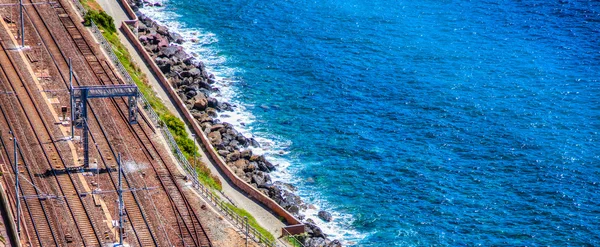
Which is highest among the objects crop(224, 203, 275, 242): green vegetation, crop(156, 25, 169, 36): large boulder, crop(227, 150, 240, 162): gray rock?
crop(156, 25, 169, 36): large boulder

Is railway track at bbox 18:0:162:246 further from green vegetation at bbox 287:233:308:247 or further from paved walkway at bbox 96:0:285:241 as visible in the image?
green vegetation at bbox 287:233:308:247

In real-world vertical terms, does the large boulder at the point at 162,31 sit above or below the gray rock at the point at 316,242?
above

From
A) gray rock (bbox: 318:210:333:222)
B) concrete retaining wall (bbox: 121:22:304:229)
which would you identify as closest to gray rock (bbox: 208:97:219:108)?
concrete retaining wall (bbox: 121:22:304:229)

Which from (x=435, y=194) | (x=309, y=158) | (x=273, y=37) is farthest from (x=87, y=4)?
(x=435, y=194)

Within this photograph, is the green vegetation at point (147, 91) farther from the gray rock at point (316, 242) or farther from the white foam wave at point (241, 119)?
the gray rock at point (316, 242)

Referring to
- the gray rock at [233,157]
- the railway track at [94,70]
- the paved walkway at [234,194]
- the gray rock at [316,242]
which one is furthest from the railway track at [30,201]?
the gray rock at [316,242]
